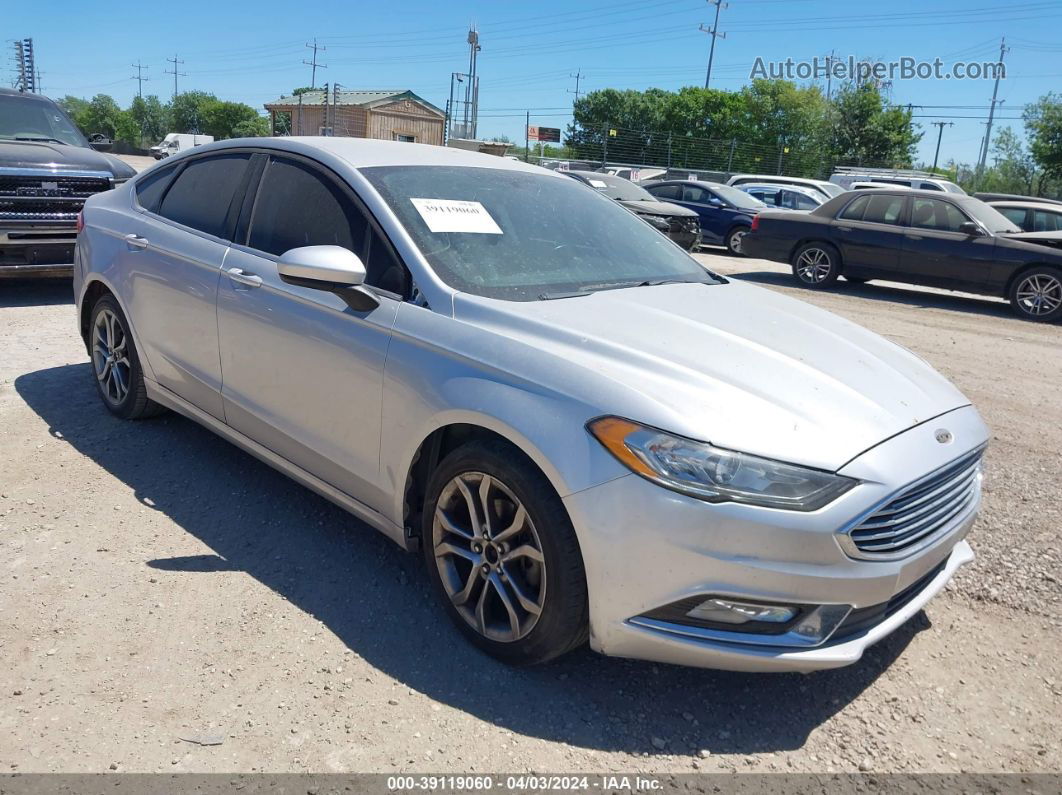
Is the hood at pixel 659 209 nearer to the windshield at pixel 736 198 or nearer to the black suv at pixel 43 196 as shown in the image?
the windshield at pixel 736 198

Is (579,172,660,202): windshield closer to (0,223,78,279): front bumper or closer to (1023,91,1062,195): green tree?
(0,223,78,279): front bumper

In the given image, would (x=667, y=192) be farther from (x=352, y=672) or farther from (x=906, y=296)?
(x=352, y=672)

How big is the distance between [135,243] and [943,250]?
34.7ft

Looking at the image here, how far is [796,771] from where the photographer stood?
2.51m

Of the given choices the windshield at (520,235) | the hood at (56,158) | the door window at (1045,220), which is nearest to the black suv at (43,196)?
the hood at (56,158)

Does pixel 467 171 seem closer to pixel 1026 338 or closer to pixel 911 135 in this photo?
pixel 1026 338

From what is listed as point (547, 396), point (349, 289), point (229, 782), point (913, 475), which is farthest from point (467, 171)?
point (229, 782)

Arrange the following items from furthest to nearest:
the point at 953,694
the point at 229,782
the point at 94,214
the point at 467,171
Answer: the point at 94,214 → the point at 467,171 → the point at 953,694 → the point at 229,782

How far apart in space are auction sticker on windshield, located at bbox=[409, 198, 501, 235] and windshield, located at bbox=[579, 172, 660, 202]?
507 inches

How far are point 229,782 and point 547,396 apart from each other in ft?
4.59

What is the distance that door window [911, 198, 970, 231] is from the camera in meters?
11.8

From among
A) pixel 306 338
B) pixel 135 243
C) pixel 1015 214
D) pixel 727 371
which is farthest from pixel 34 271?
pixel 1015 214

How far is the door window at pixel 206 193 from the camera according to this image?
13.8 ft

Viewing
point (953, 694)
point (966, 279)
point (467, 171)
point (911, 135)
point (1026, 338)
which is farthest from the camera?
point (911, 135)
